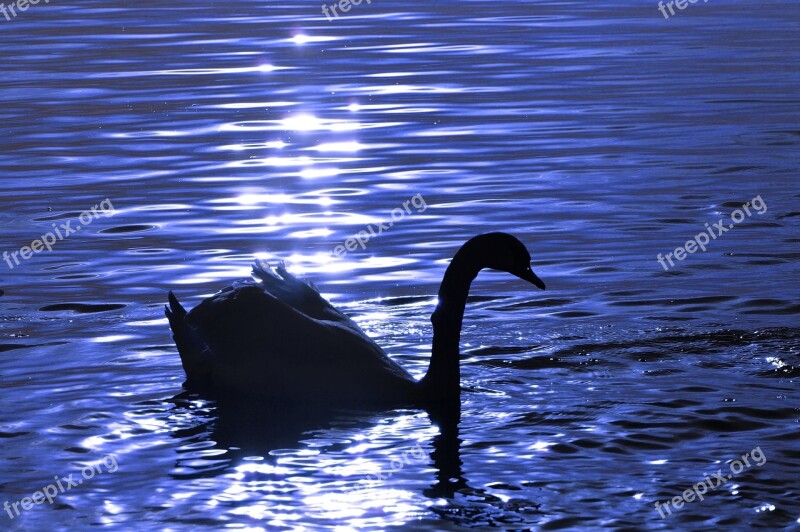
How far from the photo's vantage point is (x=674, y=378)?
10.2 metres

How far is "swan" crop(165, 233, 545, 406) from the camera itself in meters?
9.86

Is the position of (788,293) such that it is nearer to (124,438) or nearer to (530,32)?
(124,438)

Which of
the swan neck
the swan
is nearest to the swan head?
the swan

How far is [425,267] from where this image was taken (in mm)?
13688

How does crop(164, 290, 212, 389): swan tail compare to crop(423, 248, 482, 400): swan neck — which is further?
crop(164, 290, 212, 389): swan tail

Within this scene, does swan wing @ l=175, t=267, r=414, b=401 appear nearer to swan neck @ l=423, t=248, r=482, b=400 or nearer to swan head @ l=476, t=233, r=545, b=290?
swan neck @ l=423, t=248, r=482, b=400

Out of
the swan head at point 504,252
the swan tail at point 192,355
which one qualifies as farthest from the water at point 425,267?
the swan head at point 504,252

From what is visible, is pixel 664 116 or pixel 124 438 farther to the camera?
pixel 664 116

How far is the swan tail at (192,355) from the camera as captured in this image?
10250 millimetres

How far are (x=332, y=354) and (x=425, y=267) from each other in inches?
153

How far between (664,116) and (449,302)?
11.9 metres

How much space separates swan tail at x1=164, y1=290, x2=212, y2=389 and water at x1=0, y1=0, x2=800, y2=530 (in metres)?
0.17

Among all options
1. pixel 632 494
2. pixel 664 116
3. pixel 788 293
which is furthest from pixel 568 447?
pixel 664 116

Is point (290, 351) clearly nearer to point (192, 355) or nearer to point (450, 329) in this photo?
point (192, 355)
